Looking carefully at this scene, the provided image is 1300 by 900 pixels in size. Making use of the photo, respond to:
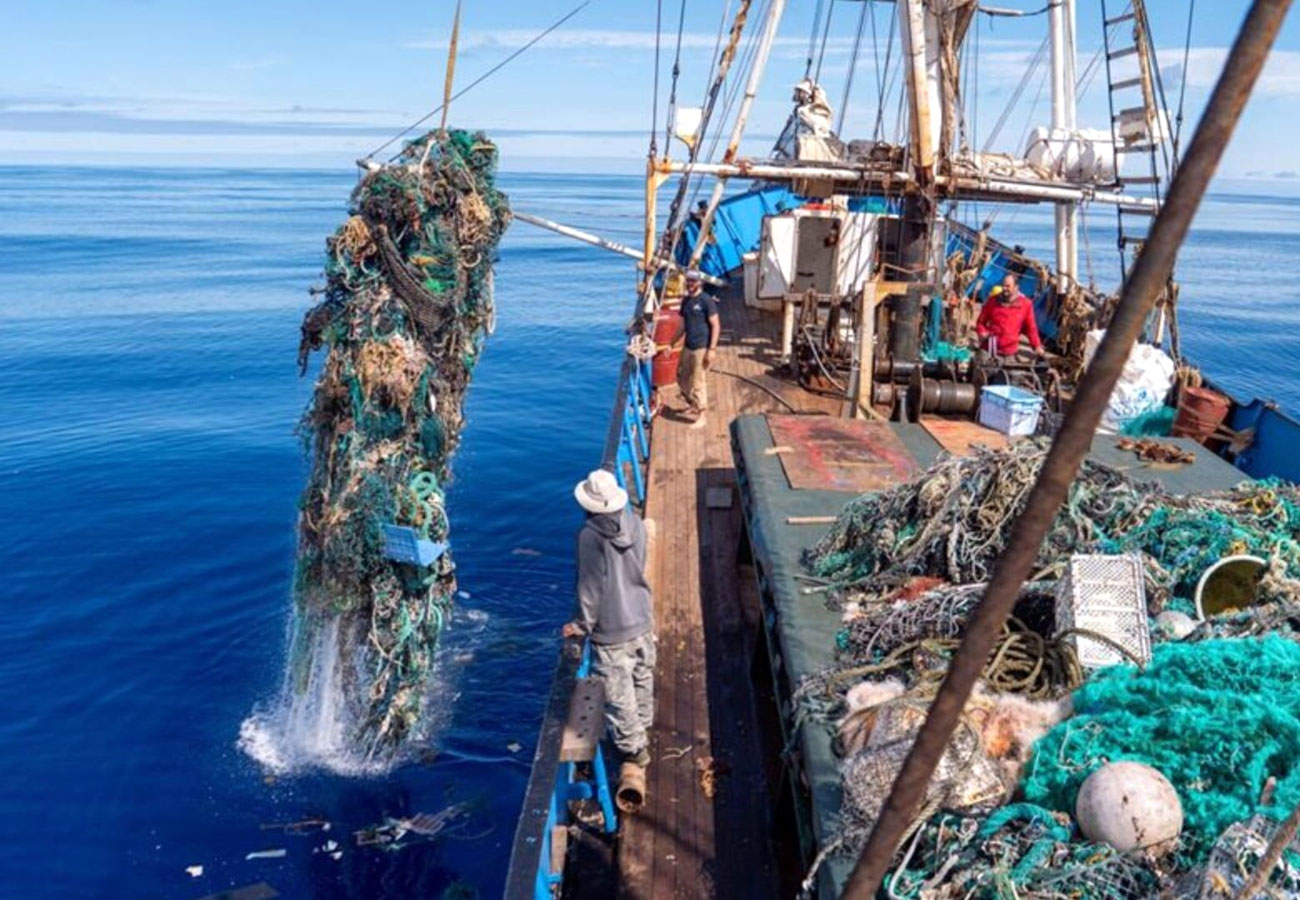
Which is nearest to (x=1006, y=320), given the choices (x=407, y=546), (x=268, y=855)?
(x=407, y=546)

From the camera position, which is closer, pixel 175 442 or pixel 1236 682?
pixel 1236 682

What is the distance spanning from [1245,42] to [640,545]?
14.4ft

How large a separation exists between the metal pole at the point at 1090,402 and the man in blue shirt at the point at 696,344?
9.47 m

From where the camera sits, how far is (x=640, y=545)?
5.36 m

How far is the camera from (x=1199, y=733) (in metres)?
3.56

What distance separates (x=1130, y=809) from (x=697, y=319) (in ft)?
27.6

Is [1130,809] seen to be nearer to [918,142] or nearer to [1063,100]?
[918,142]

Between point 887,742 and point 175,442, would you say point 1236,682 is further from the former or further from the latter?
point 175,442

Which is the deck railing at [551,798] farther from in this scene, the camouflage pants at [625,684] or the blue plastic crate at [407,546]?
the blue plastic crate at [407,546]

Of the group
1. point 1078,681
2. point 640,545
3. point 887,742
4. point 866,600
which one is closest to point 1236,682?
point 1078,681

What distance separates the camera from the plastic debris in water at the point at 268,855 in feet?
25.7

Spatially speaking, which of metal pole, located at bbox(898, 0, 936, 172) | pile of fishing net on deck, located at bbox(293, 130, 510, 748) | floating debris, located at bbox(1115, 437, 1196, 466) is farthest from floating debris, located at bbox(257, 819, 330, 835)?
metal pole, located at bbox(898, 0, 936, 172)

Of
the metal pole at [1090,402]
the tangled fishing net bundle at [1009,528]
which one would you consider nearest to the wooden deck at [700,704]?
the tangled fishing net bundle at [1009,528]

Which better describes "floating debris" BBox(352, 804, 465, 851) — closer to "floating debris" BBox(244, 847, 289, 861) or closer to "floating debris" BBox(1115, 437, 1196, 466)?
"floating debris" BBox(244, 847, 289, 861)
